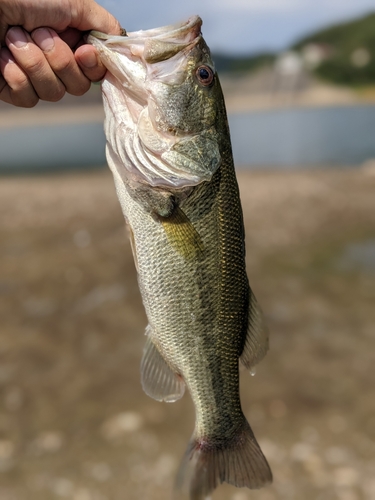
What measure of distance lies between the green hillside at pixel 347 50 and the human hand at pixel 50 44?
94968 millimetres

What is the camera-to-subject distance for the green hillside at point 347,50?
3674 inches

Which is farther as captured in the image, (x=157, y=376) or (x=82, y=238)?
(x=82, y=238)

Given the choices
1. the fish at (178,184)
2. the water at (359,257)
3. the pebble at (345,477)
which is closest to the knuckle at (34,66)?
the fish at (178,184)

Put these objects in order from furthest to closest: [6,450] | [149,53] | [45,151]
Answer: [45,151]
[6,450]
[149,53]

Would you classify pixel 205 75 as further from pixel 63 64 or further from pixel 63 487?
pixel 63 487

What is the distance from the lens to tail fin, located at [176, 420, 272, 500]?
8.29ft

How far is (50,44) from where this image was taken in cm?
242

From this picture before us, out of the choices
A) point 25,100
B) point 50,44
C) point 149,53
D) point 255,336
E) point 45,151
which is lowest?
point 255,336

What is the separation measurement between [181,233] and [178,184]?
230 millimetres

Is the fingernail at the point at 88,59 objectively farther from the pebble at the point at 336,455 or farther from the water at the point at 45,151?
the water at the point at 45,151

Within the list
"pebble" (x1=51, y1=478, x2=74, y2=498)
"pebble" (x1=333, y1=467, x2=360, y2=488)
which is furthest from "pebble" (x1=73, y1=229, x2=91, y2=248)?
"pebble" (x1=333, y1=467, x2=360, y2=488)

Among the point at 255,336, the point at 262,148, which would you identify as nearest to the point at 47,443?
the point at 255,336

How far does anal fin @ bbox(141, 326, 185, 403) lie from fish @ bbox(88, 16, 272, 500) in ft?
0.33

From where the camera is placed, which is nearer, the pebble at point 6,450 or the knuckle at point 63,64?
the knuckle at point 63,64
